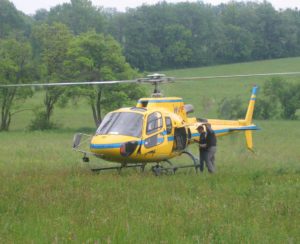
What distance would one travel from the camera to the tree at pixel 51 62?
5175 cm


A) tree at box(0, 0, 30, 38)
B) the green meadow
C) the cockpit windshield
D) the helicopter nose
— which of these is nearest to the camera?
the green meadow

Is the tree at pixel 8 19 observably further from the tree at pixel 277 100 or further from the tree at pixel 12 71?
the tree at pixel 277 100

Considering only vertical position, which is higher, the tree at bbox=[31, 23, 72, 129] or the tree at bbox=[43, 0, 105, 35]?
the tree at bbox=[43, 0, 105, 35]

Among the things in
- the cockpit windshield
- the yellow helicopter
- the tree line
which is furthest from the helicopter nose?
the tree line

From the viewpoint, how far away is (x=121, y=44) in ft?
302

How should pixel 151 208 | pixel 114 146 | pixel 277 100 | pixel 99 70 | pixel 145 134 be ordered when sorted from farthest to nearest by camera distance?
pixel 277 100 < pixel 99 70 < pixel 145 134 < pixel 114 146 < pixel 151 208

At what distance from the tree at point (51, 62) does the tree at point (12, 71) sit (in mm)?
1299

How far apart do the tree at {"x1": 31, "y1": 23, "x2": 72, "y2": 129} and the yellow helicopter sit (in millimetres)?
34594

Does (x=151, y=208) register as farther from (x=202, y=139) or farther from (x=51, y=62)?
(x=51, y=62)

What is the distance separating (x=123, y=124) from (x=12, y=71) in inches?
1483

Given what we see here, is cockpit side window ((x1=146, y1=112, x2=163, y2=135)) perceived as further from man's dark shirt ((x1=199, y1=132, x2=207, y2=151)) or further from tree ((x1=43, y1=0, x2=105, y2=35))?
tree ((x1=43, y1=0, x2=105, y2=35))

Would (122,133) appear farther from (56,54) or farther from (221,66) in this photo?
(221,66)

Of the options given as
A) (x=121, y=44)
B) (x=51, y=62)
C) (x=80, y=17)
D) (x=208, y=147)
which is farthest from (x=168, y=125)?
(x=80, y=17)

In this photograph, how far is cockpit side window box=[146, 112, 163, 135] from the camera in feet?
50.0
